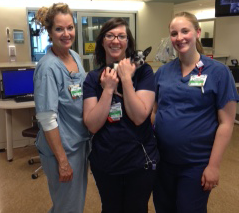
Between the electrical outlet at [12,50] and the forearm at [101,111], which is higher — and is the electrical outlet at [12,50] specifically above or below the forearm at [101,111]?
above

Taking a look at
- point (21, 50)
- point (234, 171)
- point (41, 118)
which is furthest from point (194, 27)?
point (21, 50)

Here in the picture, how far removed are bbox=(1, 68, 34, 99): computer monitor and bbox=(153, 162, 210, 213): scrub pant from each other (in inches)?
91.8

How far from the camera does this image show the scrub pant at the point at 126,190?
121cm

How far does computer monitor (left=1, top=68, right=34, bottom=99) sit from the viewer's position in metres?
3.11

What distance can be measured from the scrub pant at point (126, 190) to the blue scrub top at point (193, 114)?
0.58 feet

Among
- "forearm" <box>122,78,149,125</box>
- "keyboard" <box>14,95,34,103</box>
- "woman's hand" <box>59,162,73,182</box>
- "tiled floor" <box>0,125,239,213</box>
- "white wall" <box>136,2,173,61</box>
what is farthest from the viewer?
"white wall" <box>136,2,173,61</box>

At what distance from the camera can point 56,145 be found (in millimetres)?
1281

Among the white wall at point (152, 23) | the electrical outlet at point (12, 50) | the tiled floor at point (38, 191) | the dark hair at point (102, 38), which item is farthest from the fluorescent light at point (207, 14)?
the dark hair at point (102, 38)

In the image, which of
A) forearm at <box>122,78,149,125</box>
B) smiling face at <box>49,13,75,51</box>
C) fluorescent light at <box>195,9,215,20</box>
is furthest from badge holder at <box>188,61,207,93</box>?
fluorescent light at <box>195,9,215,20</box>

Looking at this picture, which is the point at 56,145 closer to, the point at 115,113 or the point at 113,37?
the point at 115,113

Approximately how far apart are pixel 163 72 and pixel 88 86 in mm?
440

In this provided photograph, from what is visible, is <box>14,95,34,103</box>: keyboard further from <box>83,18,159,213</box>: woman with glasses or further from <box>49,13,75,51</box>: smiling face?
<box>83,18,159,213</box>: woman with glasses

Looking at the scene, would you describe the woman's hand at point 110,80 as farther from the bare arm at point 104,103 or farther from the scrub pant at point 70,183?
the scrub pant at point 70,183

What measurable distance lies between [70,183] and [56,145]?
0.86 ft
